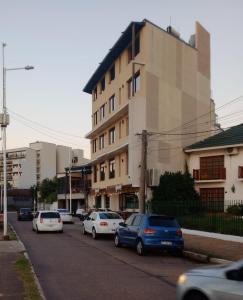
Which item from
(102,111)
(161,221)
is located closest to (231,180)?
(161,221)

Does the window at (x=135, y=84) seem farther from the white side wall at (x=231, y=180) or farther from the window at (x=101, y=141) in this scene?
the window at (x=101, y=141)

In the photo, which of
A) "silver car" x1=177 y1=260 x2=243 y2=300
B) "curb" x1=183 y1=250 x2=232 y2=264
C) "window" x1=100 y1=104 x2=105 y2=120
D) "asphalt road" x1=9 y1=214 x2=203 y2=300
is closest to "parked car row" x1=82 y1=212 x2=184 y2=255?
"curb" x1=183 y1=250 x2=232 y2=264

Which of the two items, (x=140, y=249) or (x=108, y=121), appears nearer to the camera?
(x=140, y=249)

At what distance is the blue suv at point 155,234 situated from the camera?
58.6ft

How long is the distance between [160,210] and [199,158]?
912 cm

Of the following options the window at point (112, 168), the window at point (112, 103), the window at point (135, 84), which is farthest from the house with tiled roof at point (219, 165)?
the window at point (112, 103)

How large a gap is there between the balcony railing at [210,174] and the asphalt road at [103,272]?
18.1 meters

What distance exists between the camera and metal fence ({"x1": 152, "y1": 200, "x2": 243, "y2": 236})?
2366cm

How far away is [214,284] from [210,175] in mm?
31970

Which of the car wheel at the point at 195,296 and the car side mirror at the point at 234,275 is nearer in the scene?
the car side mirror at the point at 234,275

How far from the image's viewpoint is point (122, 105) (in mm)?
42625

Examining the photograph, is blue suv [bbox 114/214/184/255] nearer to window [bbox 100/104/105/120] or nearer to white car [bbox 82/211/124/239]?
white car [bbox 82/211/124/239]

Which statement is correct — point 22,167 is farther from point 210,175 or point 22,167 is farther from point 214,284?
point 214,284

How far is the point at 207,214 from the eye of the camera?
27.2m
